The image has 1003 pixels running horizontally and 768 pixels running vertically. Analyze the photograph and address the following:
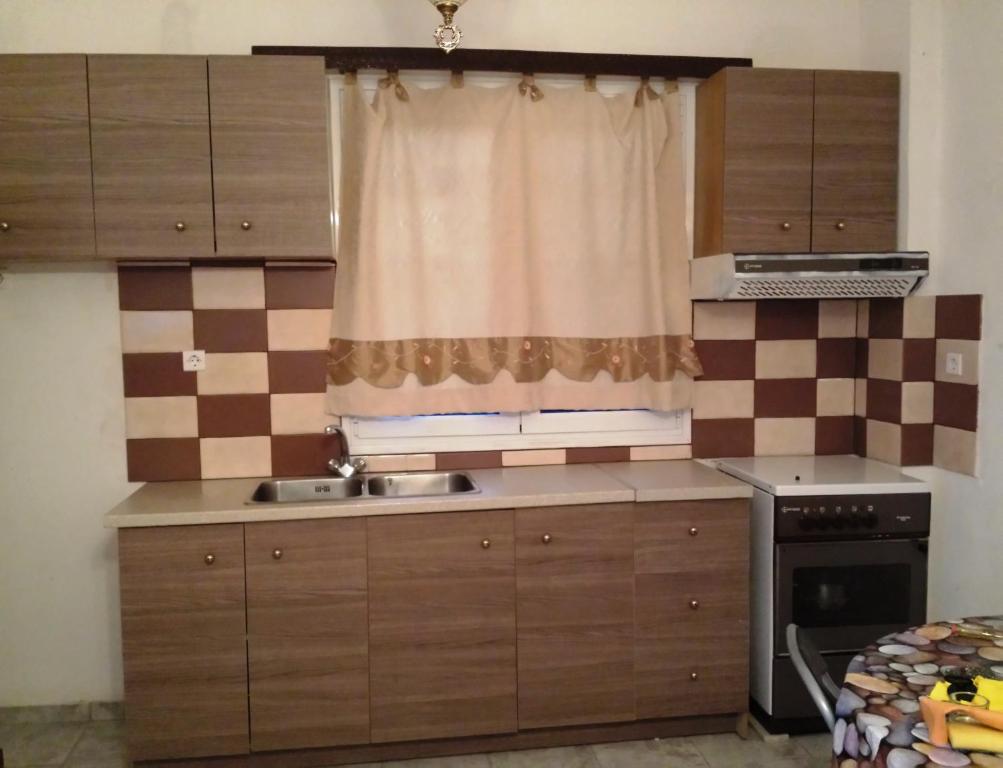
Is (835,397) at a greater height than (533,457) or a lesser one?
greater

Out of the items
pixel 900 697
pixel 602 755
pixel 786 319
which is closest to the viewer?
pixel 900 697

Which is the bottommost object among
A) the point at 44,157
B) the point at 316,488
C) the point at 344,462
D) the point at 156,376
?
the point at 316,488

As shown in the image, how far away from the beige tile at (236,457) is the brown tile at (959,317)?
2.47 meters

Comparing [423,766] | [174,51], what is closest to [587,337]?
[423,766]

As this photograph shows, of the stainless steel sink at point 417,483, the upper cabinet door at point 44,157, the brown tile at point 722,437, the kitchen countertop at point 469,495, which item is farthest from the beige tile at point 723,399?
the upper cabinet door at point 44,157

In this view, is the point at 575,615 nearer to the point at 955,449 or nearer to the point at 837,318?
the point at 955,449

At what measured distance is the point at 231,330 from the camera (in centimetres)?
293

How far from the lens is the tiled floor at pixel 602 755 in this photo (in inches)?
103

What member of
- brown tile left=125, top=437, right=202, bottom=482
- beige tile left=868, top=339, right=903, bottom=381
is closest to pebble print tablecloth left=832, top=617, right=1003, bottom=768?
beige tile left=868, top=339, right=903, bottom=381

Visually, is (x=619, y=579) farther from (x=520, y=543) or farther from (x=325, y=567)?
(x=325, y=567)

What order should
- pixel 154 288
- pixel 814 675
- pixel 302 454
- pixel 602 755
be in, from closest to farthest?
pixel 814 675 → pixel 602 755 → pixel 154 288 → pixel 302 454

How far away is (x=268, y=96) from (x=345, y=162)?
39 centimetres

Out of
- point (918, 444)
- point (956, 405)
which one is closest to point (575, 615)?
point (918, 444)

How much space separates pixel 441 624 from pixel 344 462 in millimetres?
716
